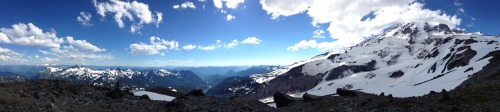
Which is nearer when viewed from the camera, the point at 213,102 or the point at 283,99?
the point at 213,102

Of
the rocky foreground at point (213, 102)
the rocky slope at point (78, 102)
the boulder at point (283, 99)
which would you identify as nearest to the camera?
the rocky foreground at point (213, 102)

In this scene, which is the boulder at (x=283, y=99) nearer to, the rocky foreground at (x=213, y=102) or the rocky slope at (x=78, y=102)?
the rocky foreground at (x=213, y=102)

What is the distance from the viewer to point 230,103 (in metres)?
42.8

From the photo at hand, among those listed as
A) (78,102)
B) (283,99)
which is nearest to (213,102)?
(283,99)

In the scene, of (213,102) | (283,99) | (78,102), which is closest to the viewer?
(78,102)

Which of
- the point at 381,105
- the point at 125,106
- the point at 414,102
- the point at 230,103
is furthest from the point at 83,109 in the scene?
the point at 414,102

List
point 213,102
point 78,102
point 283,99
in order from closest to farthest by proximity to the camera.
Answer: point 78,102, point 213,102, point 283,99

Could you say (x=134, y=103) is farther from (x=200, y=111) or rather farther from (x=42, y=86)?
(x=42, y=86)

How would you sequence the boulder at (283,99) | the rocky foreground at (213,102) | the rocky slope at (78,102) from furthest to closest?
the boulder at (283,99) → the rocky slope at (78,102) → the rocky foreground at (213,102)

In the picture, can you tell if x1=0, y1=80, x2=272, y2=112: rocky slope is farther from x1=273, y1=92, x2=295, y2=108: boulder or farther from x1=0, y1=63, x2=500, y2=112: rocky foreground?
x1=273, y1=92, x2=295, y2=108: boulder

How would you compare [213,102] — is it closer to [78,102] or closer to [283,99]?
[283,99]

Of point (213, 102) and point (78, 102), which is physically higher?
point (78, 102)

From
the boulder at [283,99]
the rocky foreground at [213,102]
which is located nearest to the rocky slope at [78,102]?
the rocky foreground at [213,102]

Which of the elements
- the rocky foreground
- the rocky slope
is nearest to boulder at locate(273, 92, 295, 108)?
the rocky foreground
